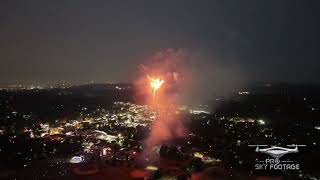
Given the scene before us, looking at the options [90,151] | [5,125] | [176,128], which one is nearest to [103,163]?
[90,151]

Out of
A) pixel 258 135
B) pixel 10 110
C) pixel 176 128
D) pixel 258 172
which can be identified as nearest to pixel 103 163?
pixel 258 172

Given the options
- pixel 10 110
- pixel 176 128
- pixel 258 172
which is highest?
pixel 10 110

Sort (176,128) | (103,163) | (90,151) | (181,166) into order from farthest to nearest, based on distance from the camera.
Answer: (176,128)
(90,151)
(103,163)
(181,166)

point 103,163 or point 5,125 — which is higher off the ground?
point 5,125

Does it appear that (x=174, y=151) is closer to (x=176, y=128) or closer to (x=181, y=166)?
(x=181, y=166)

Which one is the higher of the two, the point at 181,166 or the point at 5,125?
the point at 5,125

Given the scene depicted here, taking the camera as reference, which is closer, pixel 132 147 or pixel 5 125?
pixel 132 147

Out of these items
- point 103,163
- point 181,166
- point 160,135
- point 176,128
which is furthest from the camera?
point 176,128

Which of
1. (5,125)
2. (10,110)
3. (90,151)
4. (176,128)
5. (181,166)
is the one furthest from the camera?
(10,110)

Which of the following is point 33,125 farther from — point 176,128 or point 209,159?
point 209,159
